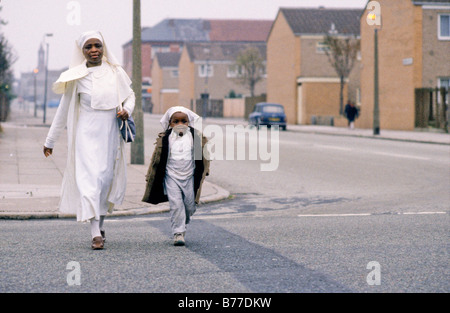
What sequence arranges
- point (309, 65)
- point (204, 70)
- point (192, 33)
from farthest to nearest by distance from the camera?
1. point (192, 33)
2. point (204, 70)
3. point (309, 65)

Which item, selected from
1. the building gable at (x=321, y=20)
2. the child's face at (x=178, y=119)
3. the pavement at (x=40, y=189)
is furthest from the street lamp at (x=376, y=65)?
the child's face at (x=178, y=119)

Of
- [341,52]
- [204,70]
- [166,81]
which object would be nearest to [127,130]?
[341,52]

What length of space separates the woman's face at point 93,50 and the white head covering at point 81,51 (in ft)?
0.13

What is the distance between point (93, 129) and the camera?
7176 mm

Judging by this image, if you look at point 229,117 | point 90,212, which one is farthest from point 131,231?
point 229,117

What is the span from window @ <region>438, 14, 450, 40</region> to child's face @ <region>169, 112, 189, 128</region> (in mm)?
35708

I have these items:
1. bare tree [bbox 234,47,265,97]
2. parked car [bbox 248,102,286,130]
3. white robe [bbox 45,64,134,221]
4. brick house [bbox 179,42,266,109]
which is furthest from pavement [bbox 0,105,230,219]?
brick house [bbox 179,42,266,109]

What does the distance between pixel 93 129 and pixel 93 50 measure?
0.77 m

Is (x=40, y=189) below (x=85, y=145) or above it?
below

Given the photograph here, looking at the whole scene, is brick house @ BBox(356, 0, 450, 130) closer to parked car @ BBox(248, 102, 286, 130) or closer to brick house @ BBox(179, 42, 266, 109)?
parked car @ BBox(248, 102, 286, 130)

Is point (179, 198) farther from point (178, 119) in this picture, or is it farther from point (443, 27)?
point (443, 27)

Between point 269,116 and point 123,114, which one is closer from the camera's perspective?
point 123,114

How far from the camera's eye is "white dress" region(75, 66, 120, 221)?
7066 millimetres
